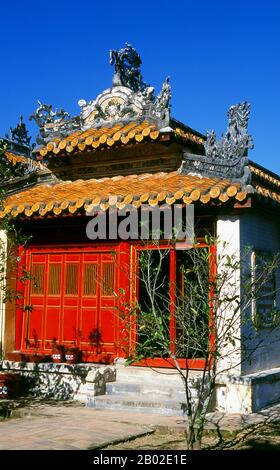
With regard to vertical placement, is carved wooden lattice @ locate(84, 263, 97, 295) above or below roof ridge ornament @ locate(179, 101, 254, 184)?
below

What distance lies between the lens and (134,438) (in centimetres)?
659

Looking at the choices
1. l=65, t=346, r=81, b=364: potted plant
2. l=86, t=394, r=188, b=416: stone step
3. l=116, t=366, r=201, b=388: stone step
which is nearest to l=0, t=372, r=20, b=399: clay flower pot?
l=65, t=346, r=81, b=364: potted plant

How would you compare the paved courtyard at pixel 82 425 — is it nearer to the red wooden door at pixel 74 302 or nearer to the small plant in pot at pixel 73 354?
the small plant in pot at pixel 73 354

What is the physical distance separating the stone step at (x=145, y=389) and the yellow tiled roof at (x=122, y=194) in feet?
9.40

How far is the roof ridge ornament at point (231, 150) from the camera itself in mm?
8681

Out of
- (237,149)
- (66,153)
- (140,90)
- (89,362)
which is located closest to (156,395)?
(89,362)

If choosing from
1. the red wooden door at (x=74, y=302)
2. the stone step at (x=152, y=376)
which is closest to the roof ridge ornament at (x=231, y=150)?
the red wooden door at (x=74, y=302)

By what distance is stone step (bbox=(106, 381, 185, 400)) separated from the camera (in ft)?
27.1

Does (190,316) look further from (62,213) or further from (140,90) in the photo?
(140,90)

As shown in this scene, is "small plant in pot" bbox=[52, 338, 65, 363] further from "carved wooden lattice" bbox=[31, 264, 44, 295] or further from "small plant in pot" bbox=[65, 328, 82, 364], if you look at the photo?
"carved wooden lattice" bbox=[31, 264, 44, 295]

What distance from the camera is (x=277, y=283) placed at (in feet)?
33.1

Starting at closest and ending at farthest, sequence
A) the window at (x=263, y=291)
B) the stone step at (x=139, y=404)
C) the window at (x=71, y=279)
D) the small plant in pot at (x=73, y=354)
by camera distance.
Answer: the stone step at (x=139, y=404) < the window at (x=263, y=291) < the small plant in pot at (x=73, y=354) < the window at (x=71, y=279)

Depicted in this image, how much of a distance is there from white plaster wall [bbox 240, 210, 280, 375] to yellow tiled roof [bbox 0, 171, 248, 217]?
776 mm
